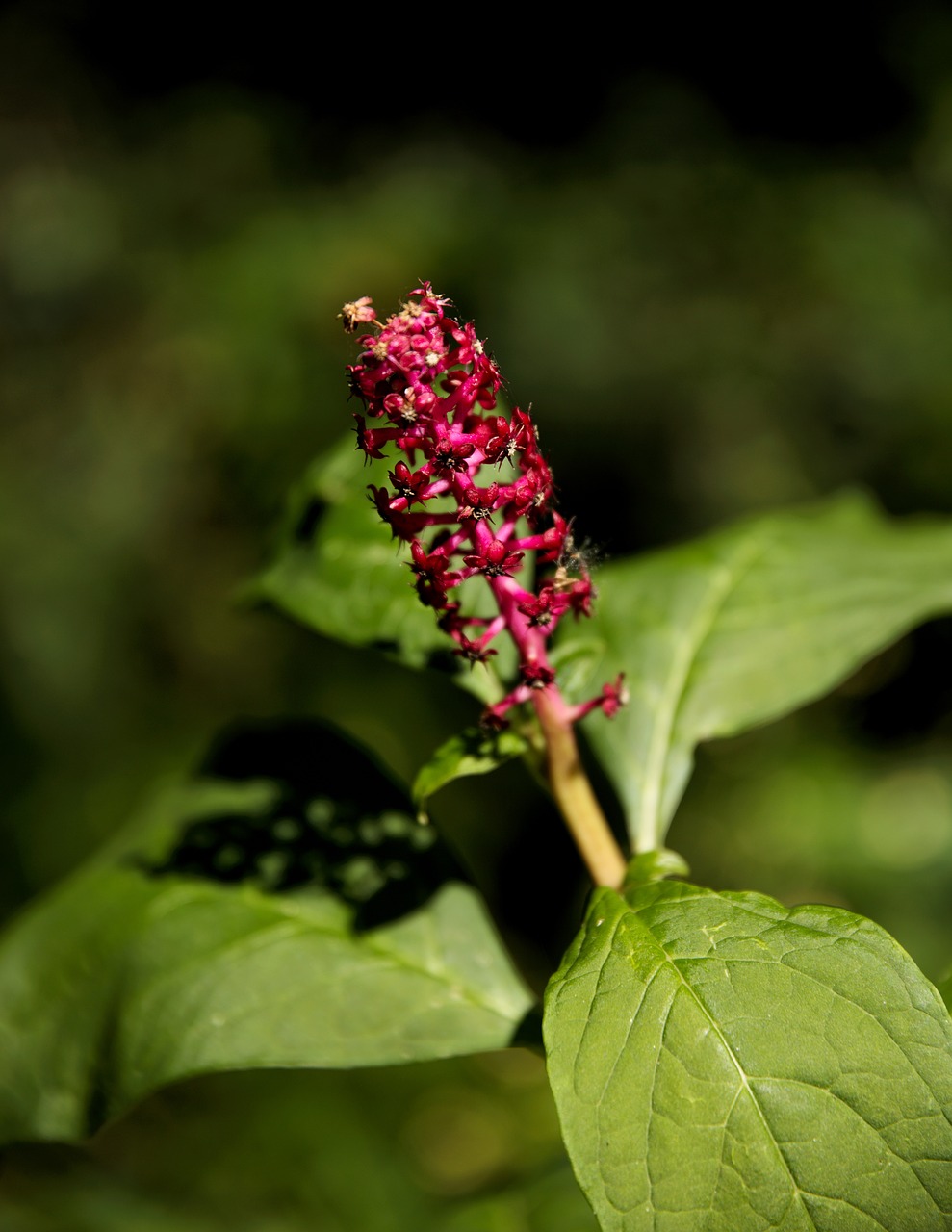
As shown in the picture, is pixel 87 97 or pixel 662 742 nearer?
pixel 662 742

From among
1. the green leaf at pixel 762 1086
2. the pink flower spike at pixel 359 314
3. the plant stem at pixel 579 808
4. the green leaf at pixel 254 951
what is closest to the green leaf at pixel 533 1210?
the green leaf at pixel 254 951

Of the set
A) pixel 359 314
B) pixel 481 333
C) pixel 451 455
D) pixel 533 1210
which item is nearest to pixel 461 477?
pixel 451 455

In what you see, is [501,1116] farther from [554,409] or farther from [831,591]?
[554,409]

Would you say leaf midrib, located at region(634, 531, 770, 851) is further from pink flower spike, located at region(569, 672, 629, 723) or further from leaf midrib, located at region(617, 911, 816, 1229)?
leaf midrib, located at region(617, 911, 816, 1229)

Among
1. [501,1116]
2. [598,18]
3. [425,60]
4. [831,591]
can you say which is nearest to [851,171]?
[598,18]

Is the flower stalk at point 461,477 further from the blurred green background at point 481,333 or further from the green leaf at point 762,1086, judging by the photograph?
the blurred green background at point 481,333

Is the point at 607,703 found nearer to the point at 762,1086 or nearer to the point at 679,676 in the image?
the point at 679,676

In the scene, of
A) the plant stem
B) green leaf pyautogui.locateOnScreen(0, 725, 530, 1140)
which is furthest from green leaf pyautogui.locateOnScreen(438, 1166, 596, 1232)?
the plant stem
